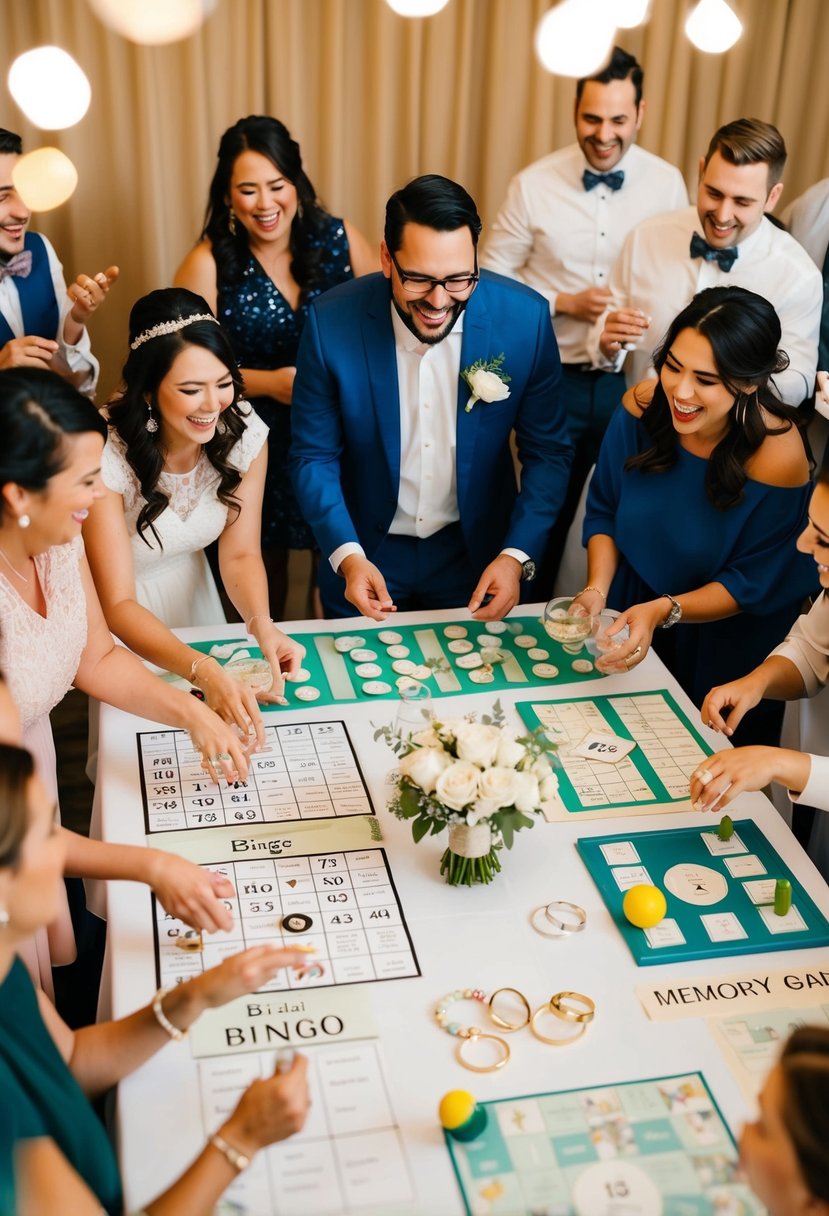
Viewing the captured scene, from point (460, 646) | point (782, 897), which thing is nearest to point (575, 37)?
point (460, 646)

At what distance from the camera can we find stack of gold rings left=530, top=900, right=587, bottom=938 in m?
2.00

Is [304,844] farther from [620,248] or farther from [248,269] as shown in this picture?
[620,248]

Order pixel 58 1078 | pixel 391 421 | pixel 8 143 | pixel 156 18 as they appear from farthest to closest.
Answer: pixel 156 18 < pixel 8 143 < pixel 391 421 < pixel 58 1078

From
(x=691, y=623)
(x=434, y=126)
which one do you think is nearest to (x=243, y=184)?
(x=434, y=126)

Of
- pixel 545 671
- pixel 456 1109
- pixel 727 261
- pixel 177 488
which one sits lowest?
pixel 456 1109

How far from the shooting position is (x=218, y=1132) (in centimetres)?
151

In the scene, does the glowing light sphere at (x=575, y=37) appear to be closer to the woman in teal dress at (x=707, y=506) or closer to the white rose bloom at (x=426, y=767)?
the woman in teal dress at (x=707, y=506)

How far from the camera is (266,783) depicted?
2.34 metres

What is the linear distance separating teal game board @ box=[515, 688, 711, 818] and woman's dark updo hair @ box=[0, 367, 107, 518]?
110 centimetres

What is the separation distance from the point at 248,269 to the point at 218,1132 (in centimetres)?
283

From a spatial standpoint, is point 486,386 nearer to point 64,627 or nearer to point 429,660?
point 429,660

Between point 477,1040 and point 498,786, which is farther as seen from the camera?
point 498,786

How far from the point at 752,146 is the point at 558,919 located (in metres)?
2.43

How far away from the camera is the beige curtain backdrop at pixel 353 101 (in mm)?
4492
